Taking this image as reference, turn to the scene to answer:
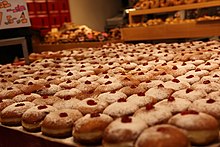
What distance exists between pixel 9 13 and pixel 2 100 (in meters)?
1.90

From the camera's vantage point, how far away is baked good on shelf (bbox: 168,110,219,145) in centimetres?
129

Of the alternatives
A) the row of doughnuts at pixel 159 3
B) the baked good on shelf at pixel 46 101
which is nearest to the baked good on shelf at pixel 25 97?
the baked good on shelf at pixel 46 101

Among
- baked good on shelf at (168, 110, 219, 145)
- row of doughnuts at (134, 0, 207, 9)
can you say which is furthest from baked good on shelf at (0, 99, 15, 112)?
row of doughnuts at (134, 0, 207, 9)

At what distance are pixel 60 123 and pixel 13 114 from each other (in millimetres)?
420

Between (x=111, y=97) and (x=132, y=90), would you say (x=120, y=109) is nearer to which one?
(x=111, y=97)

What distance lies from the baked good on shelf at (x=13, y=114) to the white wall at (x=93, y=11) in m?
8.05

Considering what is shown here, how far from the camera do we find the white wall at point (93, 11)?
32.2ft

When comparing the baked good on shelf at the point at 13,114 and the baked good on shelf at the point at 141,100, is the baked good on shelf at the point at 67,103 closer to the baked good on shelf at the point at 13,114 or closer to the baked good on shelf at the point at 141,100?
the baked good on shelf at the point at 13,114

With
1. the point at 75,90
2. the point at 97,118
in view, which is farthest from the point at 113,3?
the point at 97,118

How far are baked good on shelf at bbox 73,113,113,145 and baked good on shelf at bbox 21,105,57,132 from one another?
0.30 m

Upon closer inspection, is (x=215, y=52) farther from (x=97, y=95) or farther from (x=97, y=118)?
(x=97, y=118)

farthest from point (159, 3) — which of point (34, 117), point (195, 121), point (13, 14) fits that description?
point (195, 121)

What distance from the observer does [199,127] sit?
1.30 m

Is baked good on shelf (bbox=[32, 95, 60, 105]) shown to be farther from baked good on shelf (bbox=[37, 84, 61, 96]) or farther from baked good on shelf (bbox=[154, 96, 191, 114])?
baked good on shelf (bbox=[154, 96, 191, 114])
